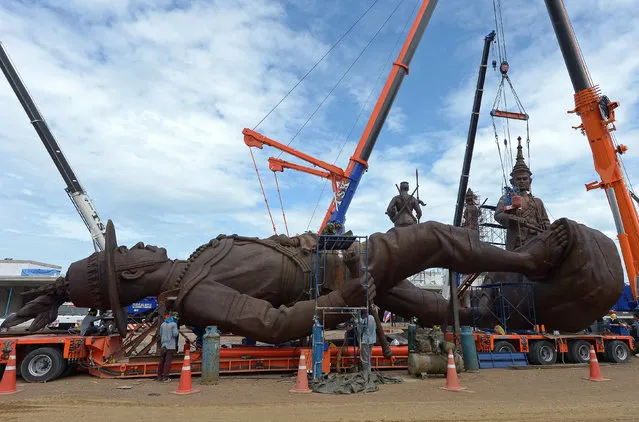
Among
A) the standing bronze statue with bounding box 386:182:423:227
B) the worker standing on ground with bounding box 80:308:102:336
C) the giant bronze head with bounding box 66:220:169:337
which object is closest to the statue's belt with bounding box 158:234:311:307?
the giant bronze head with bounding box 66:220:169:337

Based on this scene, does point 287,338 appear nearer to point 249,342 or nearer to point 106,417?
point 249,342

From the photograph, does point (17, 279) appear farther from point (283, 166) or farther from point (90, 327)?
point (90, 327)

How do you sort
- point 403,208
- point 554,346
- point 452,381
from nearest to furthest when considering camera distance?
point 452,381, point 554,346, point 403,208

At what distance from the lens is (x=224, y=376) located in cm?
1051

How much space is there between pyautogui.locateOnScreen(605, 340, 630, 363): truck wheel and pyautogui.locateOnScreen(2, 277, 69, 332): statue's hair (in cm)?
1592

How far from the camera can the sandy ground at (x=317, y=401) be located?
6367 mm

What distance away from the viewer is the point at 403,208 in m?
15.5

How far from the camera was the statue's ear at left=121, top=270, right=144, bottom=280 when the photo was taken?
1120 centimetres

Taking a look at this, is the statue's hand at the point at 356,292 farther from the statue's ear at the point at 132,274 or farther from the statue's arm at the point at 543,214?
the statue's arm at the point at 543,214

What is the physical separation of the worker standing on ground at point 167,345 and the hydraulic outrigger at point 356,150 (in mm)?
13670

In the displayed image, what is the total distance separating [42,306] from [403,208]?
11.0 metres

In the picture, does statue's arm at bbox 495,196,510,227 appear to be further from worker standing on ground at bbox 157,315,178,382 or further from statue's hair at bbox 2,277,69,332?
statue's hair at bbox 2,277,69,332

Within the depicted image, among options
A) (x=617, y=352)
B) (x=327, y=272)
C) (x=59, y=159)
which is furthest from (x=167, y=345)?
(x=59, y=159)

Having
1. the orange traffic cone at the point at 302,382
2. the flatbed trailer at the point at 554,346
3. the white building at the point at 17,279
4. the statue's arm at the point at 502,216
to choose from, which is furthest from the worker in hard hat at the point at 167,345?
the white building at the point at 17,279
